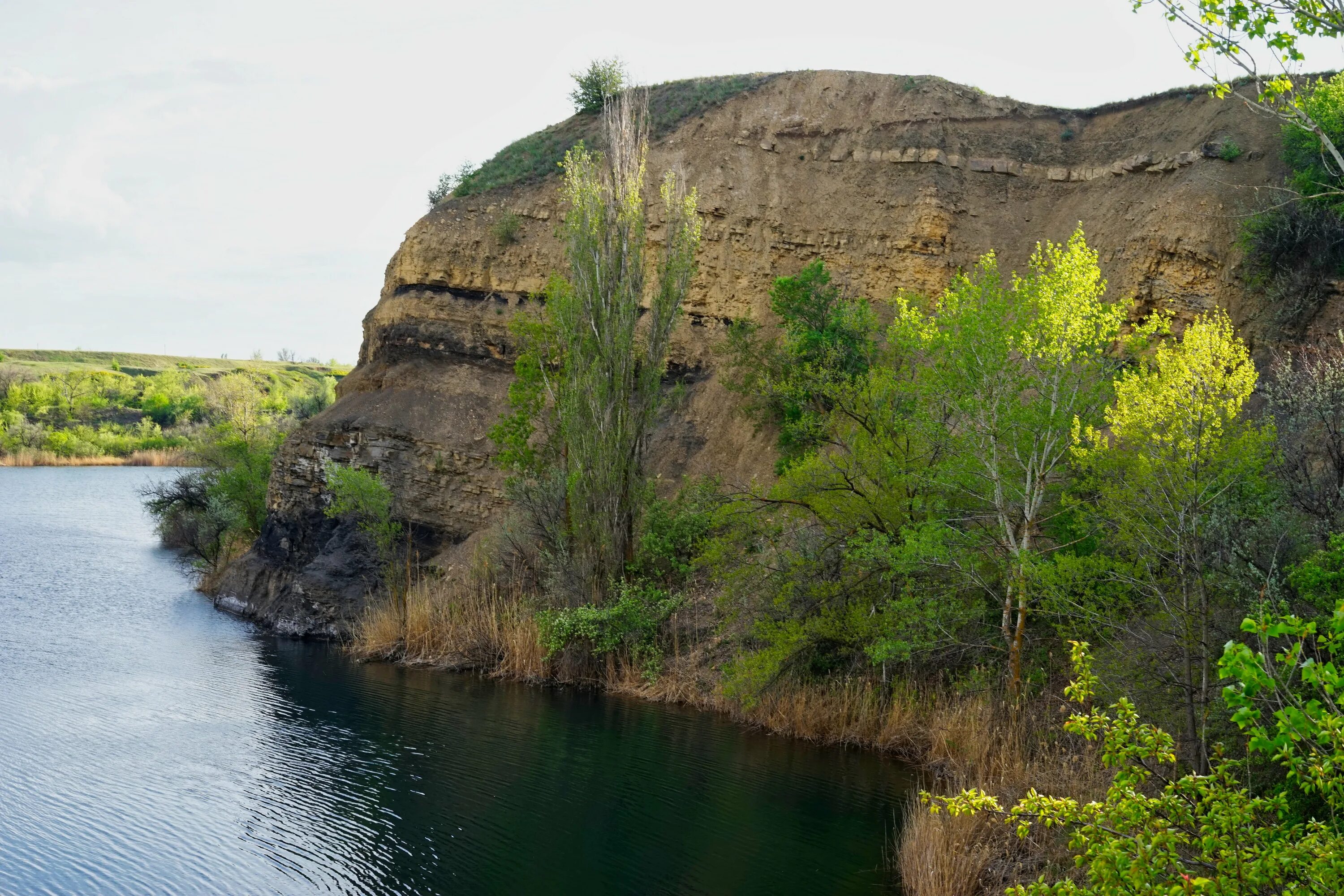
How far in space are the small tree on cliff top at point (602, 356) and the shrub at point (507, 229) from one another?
7092mm

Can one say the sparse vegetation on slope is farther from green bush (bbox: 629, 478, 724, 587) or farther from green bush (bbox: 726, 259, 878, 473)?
green bush (bbox: 629, 478, 724, 587)

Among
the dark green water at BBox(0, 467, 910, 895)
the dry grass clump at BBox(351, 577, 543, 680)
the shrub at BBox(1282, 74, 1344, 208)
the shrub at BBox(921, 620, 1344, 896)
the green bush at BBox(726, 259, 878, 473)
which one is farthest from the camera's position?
the green bush at BBox(726, 259, 878, 473)

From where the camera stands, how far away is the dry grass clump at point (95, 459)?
71688 mm

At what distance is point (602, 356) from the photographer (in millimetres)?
21359

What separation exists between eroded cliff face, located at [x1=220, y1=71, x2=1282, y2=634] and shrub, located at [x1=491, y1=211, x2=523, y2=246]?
0.55 feet

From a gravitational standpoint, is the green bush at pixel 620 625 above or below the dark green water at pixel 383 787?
above

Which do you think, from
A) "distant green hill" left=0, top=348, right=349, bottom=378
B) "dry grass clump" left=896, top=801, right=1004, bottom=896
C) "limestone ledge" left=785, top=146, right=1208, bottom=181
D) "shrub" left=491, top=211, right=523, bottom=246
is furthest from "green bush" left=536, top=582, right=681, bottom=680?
"distant green hill" left=0, top=348, right=349, bottom=378

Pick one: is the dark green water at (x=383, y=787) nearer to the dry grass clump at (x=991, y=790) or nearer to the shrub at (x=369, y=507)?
the dry grass clump at (x=991, y=790)

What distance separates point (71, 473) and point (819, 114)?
196ft

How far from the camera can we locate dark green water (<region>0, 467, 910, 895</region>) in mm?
10969

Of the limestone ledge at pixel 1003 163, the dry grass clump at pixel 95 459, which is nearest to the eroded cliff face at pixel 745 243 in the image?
the limestone ledge at pixel 1003 163

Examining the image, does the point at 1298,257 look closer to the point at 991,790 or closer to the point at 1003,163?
the point at 1003,163

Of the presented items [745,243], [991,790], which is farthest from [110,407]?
[991,790]

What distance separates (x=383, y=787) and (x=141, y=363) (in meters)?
122
